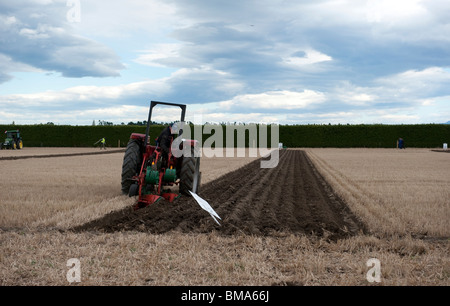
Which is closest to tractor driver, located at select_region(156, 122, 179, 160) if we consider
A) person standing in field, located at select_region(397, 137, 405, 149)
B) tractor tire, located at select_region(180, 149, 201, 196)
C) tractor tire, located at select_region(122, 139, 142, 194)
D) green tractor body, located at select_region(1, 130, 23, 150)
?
tractor tire, located at select_region(180, 149, 201, 196)

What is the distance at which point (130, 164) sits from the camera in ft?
27.4

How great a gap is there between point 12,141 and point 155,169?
109ft

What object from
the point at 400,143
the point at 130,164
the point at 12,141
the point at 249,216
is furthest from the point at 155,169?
the point at 400,143

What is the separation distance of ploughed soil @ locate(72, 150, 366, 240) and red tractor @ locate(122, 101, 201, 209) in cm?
29

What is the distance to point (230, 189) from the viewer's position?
1042cm

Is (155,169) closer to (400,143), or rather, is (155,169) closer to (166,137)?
(166,137)

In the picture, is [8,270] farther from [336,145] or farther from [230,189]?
[336,145]

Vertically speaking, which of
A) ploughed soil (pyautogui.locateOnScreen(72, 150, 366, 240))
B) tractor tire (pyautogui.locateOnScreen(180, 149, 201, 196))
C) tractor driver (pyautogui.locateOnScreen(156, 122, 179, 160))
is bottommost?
ploughed soil (pyautogui.locateOnScreen(72, 150, 366, 240))

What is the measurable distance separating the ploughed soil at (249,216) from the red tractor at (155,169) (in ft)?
0.95

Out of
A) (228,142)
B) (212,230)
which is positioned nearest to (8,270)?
(212,230)

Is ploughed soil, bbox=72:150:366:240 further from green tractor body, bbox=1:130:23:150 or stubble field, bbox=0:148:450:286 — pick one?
green tractor body, bbox=1:130:23:150

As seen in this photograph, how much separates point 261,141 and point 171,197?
3589 cm

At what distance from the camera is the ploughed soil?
231 inches
